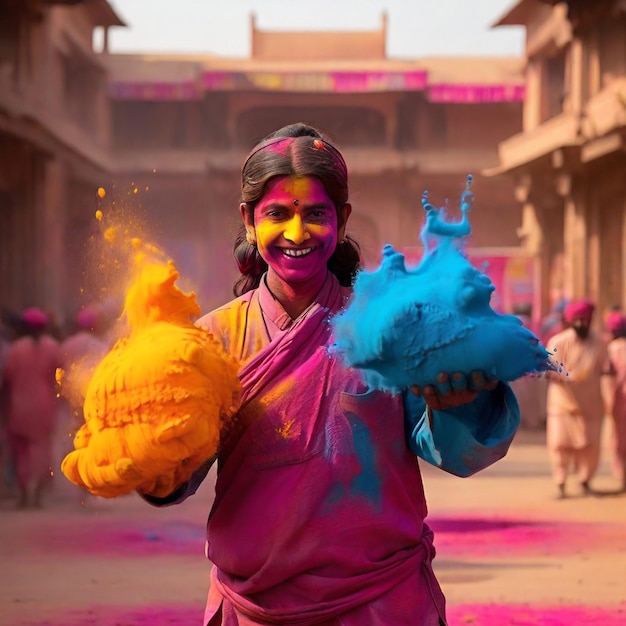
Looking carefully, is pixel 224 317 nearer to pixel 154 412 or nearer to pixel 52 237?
pixel 154 412

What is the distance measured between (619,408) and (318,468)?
9.22m

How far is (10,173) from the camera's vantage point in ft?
61.4

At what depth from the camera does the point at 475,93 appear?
28453 millimetres

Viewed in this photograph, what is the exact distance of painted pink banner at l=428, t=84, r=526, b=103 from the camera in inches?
1097

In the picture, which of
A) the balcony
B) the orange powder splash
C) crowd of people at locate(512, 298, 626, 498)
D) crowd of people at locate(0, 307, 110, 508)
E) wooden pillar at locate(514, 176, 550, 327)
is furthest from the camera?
wooden pillar at locate(514, 176, 550, 327)

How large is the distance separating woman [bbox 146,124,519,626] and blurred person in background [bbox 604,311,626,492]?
28.2 feet

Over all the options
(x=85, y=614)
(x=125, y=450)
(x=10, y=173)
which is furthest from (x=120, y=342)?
(x=10, y=173)

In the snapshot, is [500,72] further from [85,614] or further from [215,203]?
[85,614]

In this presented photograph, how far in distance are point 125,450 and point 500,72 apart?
2762 cm

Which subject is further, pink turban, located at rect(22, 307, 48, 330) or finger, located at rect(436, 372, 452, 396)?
pink turban, located at rect(22, 307, 48, 330)

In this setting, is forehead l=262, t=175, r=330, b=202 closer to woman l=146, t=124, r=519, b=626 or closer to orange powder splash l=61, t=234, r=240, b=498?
woman l=146, t=124, r=519, b=626

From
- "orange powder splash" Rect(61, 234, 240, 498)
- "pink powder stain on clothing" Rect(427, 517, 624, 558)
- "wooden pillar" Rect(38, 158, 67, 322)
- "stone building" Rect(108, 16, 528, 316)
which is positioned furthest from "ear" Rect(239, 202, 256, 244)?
"stone building" Rect(108, 16, 528, 316)

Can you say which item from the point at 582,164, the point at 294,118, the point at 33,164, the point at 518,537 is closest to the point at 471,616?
the point at 518,537

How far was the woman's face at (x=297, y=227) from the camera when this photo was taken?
2.41m
